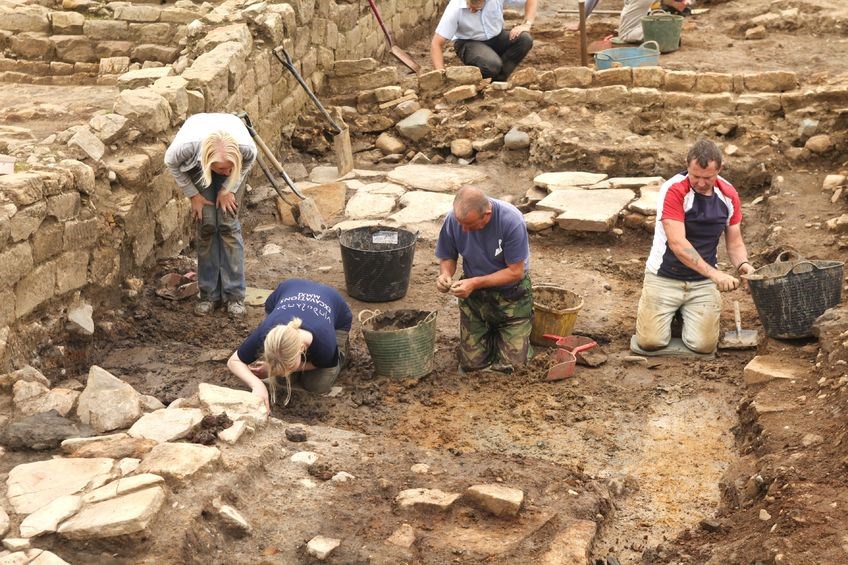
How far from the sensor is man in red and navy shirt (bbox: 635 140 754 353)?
6777mm

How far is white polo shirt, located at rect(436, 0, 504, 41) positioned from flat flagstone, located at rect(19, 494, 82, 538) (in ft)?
27.8

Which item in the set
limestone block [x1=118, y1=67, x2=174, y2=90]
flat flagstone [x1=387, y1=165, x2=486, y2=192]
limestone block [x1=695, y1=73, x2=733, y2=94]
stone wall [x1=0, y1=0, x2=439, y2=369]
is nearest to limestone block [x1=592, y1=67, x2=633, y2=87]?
limestone block [x1=695, y1=73, x2=733, y2=94]

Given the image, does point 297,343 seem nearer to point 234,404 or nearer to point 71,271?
point 234,404

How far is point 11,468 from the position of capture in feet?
16.7

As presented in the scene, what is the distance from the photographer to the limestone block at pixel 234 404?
5637mm

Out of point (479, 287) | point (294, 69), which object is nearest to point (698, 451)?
point (479, 287)

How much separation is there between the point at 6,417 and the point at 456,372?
9.58ft

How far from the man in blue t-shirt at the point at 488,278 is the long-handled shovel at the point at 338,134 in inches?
150

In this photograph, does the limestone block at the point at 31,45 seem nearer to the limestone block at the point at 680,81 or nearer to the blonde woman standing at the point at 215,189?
the blonde woman standing at the point at 215,189

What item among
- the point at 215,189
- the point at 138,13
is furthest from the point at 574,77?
the point at 215,189

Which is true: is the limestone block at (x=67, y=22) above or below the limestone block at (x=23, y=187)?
above

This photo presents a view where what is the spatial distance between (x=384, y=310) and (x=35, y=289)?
255cm

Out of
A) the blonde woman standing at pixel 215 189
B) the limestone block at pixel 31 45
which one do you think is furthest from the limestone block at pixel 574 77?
the limestone block at pixel 31 45

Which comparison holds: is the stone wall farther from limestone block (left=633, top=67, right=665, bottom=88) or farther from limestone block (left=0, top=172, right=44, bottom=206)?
limestone block (left=633, top=67, right=665, bottom=88)
